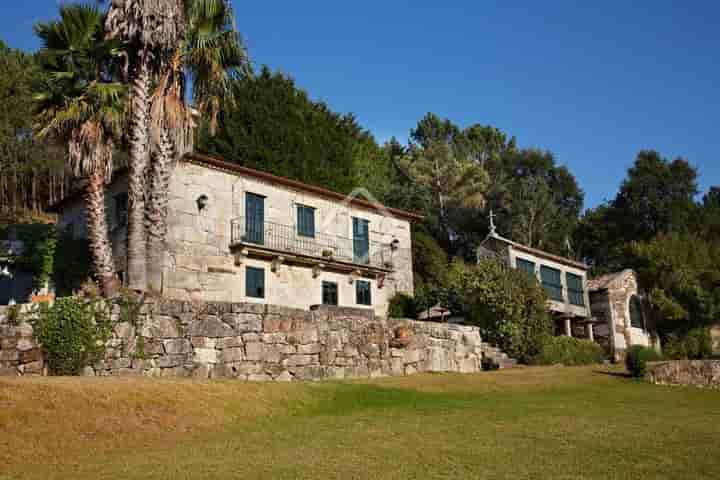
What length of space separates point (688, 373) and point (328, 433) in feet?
48.1

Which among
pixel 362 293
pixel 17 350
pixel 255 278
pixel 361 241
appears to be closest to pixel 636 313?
pixel 362 293

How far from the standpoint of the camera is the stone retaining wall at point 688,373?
70.1 ft

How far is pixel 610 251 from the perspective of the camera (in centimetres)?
5019

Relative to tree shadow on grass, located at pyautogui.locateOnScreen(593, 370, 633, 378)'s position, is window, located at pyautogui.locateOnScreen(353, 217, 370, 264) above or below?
above

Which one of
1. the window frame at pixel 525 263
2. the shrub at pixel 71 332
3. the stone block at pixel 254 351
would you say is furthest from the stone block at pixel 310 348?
the window frame at pixel 525 263

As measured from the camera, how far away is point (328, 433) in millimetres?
11695

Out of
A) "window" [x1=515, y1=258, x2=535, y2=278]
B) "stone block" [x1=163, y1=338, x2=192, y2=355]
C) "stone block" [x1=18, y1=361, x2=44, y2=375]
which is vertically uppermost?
"window" [x1=515, y1=258, x2=535, y2=278]

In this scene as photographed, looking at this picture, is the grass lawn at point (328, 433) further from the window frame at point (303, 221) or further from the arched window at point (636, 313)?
the arched window at point (636, 313)

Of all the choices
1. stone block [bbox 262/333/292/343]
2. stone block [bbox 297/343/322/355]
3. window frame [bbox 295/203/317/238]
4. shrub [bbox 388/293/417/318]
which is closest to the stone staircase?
shrub [bbox 388/293/417/318]

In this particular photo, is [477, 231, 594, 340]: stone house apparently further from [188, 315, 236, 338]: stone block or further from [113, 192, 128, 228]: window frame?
[188, 315, 236, 338]: stone block

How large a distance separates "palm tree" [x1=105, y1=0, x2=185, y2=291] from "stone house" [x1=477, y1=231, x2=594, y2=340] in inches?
698

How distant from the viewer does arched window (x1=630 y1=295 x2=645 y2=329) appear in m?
36.1

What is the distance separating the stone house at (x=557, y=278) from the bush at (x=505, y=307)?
485 cm

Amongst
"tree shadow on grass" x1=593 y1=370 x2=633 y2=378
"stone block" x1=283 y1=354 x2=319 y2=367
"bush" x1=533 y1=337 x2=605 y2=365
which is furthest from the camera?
"bush" x1=533 y1=337 x2=605 y2=365
